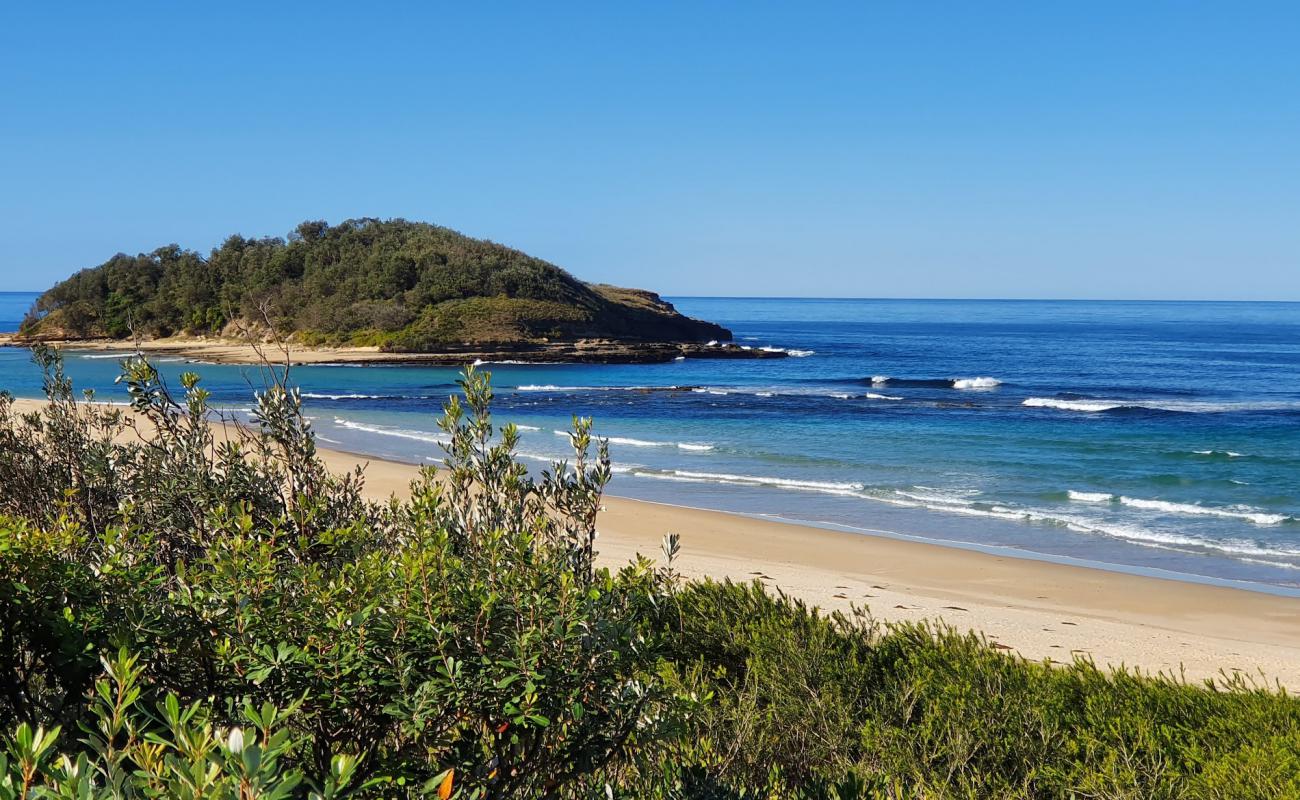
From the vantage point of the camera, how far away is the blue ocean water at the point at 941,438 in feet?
60.6

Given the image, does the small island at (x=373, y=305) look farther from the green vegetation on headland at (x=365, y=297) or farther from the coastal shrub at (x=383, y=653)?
the coastal shrub at (x=383, y=653)

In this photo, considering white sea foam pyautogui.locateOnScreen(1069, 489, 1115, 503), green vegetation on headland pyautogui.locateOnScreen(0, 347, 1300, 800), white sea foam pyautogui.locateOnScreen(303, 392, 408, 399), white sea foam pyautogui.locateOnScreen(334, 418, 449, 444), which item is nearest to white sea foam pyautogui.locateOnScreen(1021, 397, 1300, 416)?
white sea foam pyautogui.locateOnScreen(1069, 489, 1115, 503)

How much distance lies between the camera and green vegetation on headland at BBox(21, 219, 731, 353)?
2923 inches

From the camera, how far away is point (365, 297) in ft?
259

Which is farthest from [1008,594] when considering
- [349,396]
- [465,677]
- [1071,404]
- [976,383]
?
[976,383]

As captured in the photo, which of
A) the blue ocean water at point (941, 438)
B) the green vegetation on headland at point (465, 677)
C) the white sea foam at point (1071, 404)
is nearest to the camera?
the green vegetation on headland at point (465, 677)

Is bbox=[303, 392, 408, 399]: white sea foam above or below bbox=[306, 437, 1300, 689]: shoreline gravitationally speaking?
above

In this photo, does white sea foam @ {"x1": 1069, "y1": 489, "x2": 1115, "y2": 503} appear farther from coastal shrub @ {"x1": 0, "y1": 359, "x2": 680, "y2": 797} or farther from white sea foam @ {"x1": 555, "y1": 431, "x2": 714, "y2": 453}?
coastal shrub @ {"x1": 0, "y1": 359, "x2": 680, "y2": 797}

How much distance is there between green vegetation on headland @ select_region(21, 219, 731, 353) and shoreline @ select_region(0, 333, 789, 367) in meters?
1.62

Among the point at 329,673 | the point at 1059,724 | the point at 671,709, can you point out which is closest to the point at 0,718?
the point at 329,673

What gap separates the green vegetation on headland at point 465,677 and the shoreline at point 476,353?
57.8 metres

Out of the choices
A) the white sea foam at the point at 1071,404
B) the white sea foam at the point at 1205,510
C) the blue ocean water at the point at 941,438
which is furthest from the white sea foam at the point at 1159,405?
the white sea foam at the point at 1205,510

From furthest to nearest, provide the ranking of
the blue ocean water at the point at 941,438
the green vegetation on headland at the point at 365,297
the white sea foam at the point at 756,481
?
1. the green vegetation on headland at the point at 365,297
2. the white sea foam at the point at 756,481
3. the blue ocean water at the point at 941,438

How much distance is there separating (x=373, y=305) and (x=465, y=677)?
77335mm
